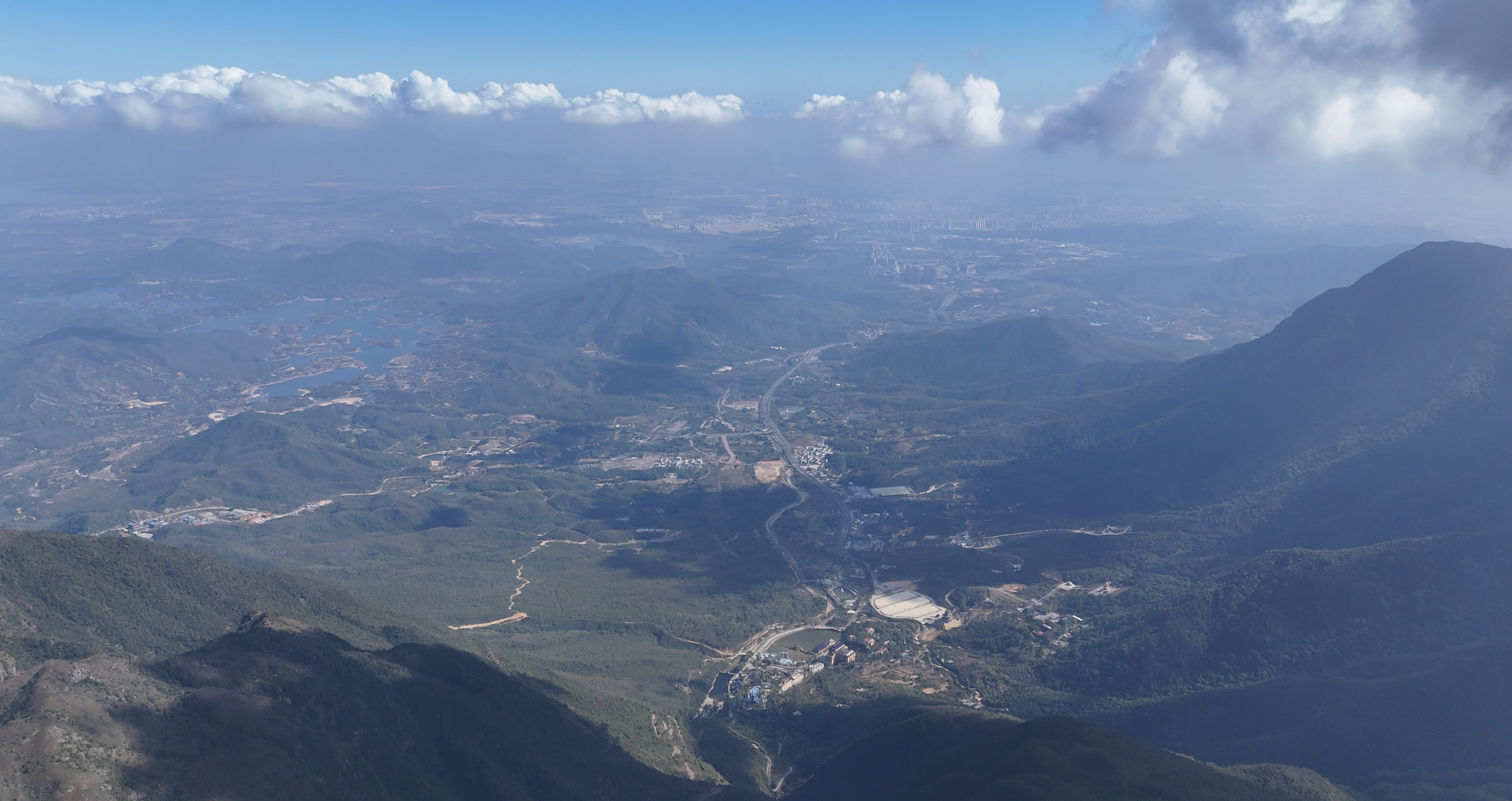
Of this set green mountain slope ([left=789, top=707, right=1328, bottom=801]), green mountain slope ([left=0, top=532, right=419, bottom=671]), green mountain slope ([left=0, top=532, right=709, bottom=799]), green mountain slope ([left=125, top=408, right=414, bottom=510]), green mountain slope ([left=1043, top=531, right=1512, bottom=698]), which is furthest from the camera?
green mountain slope ([left=125, top=408, right=414, bottom=510])

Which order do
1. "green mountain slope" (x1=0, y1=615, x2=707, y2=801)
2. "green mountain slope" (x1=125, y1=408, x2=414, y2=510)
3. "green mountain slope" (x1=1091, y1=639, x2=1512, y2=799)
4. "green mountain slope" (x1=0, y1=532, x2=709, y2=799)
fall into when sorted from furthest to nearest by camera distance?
"green mountain slope" (x1=125, y1=408, x2=414, y2=510) < "green mountain slope" (x1=1091, y1=639, x2=1512, y2=799) < "green mountain slope" (x1=0, y1=532, x2=709, y2=799) < "green mountain slope" (x1=0, y1=615, x2=707, y2=801)

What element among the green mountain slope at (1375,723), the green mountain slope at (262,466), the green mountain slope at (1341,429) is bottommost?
the green mountain slope at (262,466)

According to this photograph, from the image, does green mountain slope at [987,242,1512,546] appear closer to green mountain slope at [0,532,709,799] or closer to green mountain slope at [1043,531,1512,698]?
green mountain slope at [1043,531,1512,698]

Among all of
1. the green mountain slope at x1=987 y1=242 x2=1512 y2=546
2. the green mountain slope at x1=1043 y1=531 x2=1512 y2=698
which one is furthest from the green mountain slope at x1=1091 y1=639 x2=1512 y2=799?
the green mountain slope at x1=987 y1=242 x2=1512 y2=546

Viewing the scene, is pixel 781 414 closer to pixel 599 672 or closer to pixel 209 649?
pixel 599 672

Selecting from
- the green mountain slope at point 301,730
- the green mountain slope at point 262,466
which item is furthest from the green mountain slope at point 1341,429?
the green mountain slope at point 262,466

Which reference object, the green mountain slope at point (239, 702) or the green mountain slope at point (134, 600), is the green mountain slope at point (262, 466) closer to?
the green mountain slope at point (134, 600)
